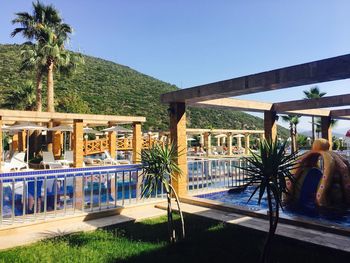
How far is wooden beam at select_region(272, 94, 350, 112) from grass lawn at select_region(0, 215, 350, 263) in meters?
6.45

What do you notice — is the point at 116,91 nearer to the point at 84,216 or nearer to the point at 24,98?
the point at 24,98

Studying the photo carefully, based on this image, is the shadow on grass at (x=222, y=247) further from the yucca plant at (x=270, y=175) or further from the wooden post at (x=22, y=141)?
the wooden post at (x=22, y=141)

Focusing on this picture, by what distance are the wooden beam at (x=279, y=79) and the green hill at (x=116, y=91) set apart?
30.6 meters

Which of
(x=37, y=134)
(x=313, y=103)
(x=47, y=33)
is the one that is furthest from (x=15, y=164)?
(x=313, y=103)

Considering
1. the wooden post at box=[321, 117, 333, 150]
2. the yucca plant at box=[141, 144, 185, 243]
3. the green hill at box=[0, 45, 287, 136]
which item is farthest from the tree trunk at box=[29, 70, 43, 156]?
the wooden post at box=[321, 117, 333, 150]

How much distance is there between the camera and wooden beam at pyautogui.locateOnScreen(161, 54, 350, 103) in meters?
5.10

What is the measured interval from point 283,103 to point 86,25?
1066 cm

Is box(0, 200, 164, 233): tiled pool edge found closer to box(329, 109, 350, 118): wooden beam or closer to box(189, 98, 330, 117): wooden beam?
box(189, 98, 330, 117): wooden beam

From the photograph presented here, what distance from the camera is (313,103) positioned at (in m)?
10.5

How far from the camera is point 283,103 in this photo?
11.1 m

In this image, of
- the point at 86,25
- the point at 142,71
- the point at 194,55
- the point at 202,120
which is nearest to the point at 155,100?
the point at 202,120

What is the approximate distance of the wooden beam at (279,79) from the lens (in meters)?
5.10

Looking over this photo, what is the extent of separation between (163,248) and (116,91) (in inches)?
2147

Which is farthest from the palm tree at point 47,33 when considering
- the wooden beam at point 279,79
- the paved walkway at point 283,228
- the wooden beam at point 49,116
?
the paved walkway at point 283,228
